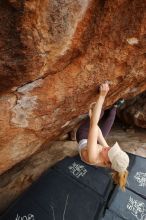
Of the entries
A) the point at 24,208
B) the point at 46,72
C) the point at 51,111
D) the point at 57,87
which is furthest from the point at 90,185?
the point at 46,72

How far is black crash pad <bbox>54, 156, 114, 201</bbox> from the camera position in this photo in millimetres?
4391

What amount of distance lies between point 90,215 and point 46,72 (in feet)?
6.82

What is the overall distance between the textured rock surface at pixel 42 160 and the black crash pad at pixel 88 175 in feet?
1.99

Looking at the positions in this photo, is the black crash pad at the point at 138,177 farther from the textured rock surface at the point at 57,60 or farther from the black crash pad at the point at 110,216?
the textured rock surface at the point at 57,60

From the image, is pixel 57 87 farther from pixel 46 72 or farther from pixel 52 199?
pixel 52 199

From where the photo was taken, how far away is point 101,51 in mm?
3055

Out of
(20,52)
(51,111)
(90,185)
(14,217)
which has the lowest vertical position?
(14,217)

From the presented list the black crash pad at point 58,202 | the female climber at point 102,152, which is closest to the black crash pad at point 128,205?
the black crash pad at point 58,202

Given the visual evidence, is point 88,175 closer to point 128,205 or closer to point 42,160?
point 128,205

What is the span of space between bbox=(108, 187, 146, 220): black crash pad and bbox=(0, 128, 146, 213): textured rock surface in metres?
1.39

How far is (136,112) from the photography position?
5.97 m

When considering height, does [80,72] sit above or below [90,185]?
above

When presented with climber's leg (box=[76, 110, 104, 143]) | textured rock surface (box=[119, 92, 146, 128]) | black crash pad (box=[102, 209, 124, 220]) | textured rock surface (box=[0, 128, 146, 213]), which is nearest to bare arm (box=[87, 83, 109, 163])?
climber's leg (box=[76, 110, 104, 143])

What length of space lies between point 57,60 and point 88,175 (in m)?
2.35
